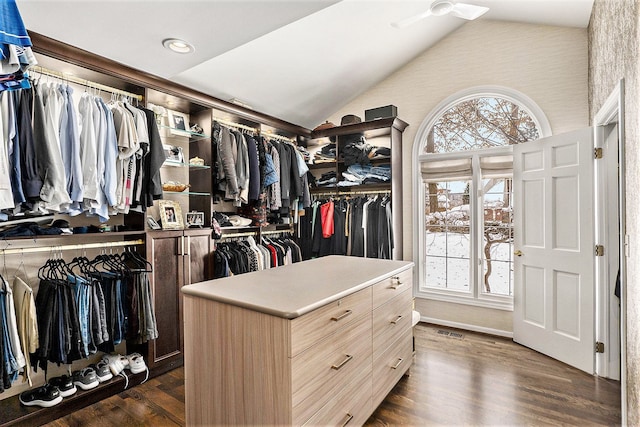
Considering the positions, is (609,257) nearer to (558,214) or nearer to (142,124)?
(558,214)

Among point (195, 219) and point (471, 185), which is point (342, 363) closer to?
point (195, 219)

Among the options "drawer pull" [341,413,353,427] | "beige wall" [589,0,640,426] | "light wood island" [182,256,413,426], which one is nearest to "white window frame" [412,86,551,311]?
"beige wall" [589,0,640,426]

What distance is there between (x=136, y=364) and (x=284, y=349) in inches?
73.3

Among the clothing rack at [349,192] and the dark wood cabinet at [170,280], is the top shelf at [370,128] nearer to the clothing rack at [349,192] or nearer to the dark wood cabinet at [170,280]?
the clothing rack at [349,192]

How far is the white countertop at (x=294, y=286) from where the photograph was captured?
1.47 metres

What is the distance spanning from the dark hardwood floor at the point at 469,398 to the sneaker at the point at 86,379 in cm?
14

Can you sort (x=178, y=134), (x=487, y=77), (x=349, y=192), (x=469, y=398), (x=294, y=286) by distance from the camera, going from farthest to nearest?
(x=349, y=192)
(x=487, y=77)
(x=178, y=134)
(x=469, y=398)
(x=294, y=286)

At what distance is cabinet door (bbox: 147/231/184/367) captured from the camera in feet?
8.98

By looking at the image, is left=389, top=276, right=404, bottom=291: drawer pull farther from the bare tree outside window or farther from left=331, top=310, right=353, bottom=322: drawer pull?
the bare tree outside window

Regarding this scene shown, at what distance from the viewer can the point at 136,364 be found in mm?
2594

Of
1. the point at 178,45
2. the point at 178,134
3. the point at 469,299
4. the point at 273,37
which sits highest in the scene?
the point at 273,37

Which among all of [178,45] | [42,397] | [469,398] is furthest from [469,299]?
[42,397]

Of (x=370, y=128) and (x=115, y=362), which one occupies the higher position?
(x=370, y=128)

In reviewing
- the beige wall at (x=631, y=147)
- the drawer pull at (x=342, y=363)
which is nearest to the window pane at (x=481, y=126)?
the beige wall at (x=631, y=147)
